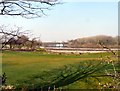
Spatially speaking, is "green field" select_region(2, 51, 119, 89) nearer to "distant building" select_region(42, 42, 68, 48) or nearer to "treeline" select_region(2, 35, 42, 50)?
"distant building" select_region(42, 42, 68, 48)

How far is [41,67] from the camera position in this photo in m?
7.61

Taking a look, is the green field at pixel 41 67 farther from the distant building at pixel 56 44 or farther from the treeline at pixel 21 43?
the treeline at pixel 21 43

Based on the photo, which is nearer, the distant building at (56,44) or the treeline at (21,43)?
the treeline at (21,43)

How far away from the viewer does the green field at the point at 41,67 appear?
275 inches

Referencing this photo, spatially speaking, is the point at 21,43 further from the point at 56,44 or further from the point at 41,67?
the point at 41,67

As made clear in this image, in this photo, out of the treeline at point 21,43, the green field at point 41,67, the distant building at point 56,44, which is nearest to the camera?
the treeline at point 21,43

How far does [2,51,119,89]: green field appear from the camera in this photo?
6973 mm

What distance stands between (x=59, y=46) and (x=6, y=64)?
4.35 feet

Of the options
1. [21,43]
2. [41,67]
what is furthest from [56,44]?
[21,43]

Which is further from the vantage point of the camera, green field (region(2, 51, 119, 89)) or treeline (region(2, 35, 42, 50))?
green field (region(2, 51, 119, 89))

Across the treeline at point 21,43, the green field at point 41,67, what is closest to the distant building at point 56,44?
the green field at point 41,67

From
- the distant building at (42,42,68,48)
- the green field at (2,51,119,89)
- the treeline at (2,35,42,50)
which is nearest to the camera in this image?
the treeline at (2,35,42,50)

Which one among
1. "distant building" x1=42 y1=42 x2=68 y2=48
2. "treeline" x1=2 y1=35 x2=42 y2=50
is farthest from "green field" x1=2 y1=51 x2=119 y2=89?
"treeline" x1=2 y1=35 x2=42 y2=50

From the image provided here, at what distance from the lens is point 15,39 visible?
19.8ft
